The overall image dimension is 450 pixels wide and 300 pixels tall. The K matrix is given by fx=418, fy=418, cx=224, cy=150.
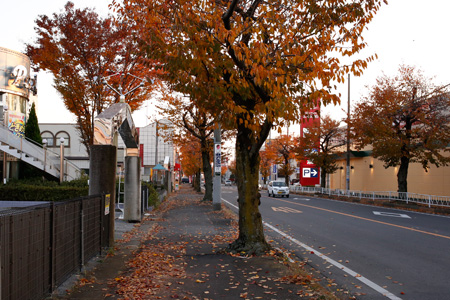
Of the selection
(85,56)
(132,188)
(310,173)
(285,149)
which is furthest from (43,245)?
(310,173)

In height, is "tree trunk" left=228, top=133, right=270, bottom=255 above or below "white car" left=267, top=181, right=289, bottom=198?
above

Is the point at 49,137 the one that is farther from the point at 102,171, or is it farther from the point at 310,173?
the point at 102,171

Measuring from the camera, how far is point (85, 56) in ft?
64.4

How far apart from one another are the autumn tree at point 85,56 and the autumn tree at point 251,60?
10424 millimetres

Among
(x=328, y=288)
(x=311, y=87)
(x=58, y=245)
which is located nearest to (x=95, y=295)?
(x=58, y=245)

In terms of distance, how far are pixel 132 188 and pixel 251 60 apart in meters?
8.68

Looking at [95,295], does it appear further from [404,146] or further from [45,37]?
[404,146]

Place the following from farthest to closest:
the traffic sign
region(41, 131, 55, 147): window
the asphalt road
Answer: the traffic sign → region(41, 131, 55, 147): window → the asphalt road

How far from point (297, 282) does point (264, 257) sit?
209cm

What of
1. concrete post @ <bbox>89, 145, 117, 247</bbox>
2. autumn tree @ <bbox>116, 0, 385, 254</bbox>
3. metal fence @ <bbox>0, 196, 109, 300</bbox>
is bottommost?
metal fence @ <bbox>0, 196, 109, 300</bbox>

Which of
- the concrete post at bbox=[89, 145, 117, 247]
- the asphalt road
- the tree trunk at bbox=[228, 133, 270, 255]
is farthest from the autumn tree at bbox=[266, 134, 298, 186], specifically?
the concrete post at bbox=[89, 145, 117, 247]

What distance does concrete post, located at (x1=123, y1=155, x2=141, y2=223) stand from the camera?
15.5 metres

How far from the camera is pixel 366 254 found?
986cm

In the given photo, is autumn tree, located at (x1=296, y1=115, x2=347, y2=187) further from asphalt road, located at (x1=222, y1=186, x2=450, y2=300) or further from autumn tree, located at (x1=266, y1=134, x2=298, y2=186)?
asphalt road, located at (x1=222, y1=186, x2=450, y2=300)
